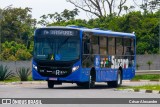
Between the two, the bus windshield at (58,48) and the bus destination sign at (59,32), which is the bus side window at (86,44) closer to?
the bus windshield at (58,48)

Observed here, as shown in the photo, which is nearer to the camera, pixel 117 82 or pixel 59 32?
pixel 59 32

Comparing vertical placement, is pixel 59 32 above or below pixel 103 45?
above

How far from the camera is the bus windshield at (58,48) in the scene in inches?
1176

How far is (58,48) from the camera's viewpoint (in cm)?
2998

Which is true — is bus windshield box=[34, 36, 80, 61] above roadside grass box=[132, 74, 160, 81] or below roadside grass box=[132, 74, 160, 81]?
above

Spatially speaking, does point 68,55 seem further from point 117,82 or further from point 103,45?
point 117,82

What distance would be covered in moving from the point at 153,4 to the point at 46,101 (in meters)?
72.1

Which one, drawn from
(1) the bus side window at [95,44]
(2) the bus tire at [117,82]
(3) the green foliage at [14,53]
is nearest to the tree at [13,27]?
(3) the green foliage at [14,53]

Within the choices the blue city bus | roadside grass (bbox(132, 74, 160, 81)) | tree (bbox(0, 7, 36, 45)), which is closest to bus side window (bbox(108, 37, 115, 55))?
the blue city bus

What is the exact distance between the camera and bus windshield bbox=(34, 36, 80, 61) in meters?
29.9

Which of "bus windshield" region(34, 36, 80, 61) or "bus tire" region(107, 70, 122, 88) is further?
"bus tire" region(107, 70, 122, 88)

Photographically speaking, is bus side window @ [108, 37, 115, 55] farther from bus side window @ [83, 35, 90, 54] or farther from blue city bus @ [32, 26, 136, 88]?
bus side window @ [83, 35, 90, 54]

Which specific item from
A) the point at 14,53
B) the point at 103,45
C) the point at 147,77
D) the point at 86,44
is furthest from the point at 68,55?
the point at 14,53

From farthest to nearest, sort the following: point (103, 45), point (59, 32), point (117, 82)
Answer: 1. point (117, 82)
2. point (103, 45)
3. point (59, 32)
